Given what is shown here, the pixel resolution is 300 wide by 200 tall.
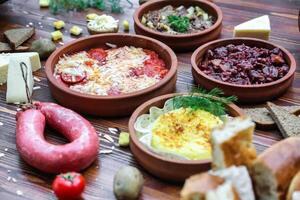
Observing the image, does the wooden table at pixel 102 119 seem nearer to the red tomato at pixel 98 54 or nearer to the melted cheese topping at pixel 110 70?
the melted cheese topping at pixel 110 70

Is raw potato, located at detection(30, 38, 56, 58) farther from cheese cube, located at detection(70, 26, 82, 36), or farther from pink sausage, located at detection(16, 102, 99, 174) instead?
pink sausage, located at detection(16, 102, 99, 174)

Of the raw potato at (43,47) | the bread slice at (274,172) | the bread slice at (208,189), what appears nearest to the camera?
the bread slice at (208,189)

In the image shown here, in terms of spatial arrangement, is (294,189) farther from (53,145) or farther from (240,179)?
(53,145)

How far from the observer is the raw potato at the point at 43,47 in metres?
2.46

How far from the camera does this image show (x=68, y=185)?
1.65m

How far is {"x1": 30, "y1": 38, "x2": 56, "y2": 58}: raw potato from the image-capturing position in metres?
2.46

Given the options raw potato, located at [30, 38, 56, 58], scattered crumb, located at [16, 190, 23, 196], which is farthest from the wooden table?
raw potato, located at [30, 38, 56, 58]

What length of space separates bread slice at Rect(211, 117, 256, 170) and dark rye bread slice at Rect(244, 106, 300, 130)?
1.95 feet

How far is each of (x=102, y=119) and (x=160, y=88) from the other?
0.81 feet

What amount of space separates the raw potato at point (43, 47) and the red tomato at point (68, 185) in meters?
0.91

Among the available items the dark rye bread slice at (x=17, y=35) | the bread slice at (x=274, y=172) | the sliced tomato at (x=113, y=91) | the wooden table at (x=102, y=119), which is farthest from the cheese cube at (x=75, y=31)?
the bread slice at (x=274, y=172)

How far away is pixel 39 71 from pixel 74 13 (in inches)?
22.9

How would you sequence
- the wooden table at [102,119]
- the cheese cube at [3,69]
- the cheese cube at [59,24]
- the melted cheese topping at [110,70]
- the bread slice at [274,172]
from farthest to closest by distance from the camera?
the cheese cube at [59,24] → the cheese cube at [3,69] → the melted cheese topping at [110,70] → the wooden table at [102,119] → the bread slice at [274,172]

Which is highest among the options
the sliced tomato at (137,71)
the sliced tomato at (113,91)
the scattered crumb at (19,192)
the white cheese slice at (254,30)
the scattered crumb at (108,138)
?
the white cheese slice at (254,30)
